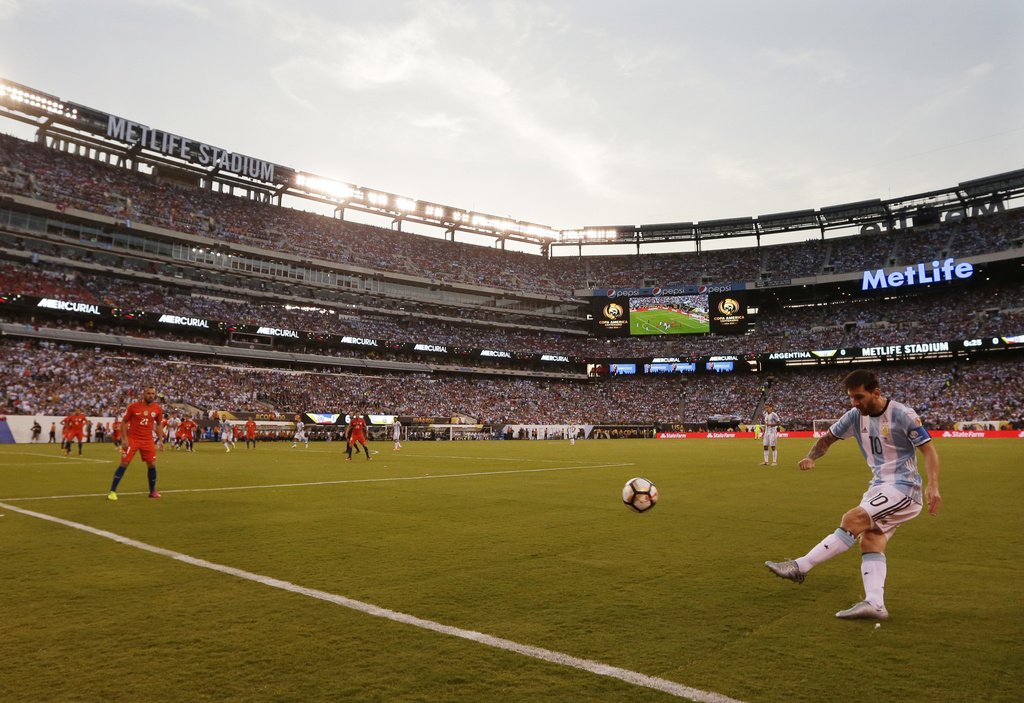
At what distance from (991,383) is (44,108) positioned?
89.6 metres

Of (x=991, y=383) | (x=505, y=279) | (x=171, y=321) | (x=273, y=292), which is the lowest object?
(x=991, y=383)

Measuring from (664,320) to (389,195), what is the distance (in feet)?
121

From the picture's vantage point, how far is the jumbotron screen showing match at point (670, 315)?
7381cm

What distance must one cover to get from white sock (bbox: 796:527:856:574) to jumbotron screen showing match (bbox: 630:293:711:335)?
7086 centimetres

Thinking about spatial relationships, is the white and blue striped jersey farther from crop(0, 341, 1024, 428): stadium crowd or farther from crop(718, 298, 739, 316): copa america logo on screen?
crop(718, 298, 739, 316): copa america logo on screen

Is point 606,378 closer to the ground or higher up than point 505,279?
closer to the ground

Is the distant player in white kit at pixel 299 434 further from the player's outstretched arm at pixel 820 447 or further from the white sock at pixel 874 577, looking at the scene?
the white sock at pixel 874 577

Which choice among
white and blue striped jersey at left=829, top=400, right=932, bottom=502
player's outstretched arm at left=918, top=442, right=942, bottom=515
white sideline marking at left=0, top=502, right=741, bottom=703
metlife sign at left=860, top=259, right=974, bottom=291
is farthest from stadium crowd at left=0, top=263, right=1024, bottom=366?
player's outstretched arm at left=918, top=442, right=942, bottom=515

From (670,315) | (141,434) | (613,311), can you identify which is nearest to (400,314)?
(613,311)

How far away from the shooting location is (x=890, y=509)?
512 centimetres

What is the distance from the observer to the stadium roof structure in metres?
54.8

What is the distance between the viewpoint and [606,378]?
81.8 metres

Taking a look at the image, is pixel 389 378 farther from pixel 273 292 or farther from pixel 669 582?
pixel 669 582

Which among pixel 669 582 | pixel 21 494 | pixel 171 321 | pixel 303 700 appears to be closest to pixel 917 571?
pixel 669 582
